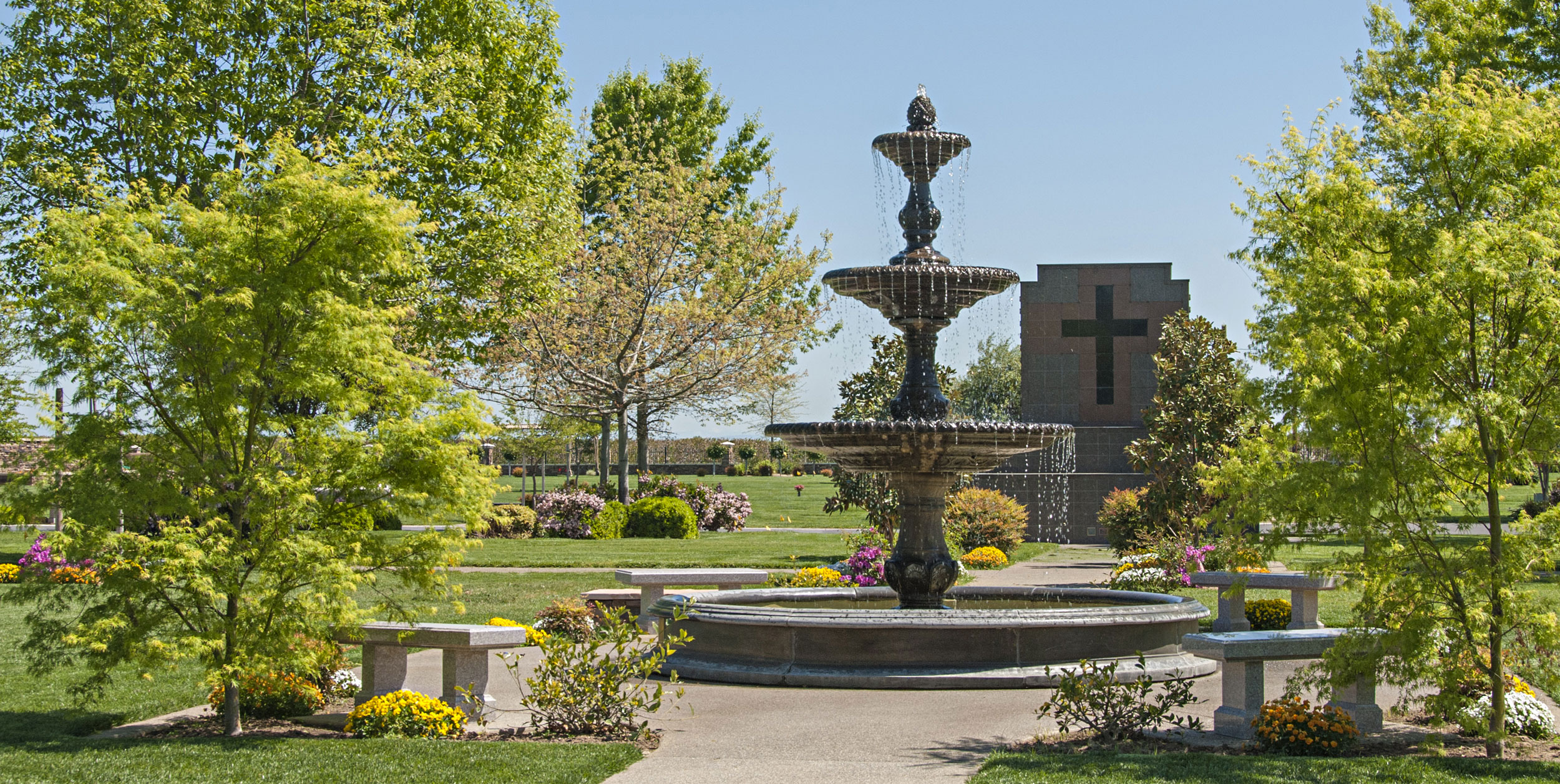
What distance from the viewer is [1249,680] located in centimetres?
866

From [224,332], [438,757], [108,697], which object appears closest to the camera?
[438,757]

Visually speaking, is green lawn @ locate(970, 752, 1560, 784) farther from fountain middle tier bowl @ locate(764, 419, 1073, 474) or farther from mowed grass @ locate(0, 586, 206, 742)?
mowed grass @ locate(0, 586, 206, 742)

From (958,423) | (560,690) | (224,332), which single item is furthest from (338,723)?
(958,423)

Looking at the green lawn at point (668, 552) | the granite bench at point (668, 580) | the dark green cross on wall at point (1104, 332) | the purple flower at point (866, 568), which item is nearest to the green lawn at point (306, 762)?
the granite bench at point (668, 580)

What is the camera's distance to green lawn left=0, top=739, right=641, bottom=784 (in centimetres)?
710

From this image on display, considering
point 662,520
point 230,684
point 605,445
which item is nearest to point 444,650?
point 230,684

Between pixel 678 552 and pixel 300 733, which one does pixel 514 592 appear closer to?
pixel 678 552

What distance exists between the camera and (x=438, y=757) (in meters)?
7.61

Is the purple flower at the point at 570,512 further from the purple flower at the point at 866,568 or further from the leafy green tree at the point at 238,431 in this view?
the leafy green tree at the point at 238,431

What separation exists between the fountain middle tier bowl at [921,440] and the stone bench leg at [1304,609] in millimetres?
4152

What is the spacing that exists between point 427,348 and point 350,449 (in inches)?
609

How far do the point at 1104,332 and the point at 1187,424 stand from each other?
8.59 meters

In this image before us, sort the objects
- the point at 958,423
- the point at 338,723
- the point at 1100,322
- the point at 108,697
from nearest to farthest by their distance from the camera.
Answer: the point at 338,723 → the point at 108,697 → the point at 958,423 → the point at 1100,322

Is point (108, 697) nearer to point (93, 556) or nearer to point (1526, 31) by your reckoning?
point (93, 556)
